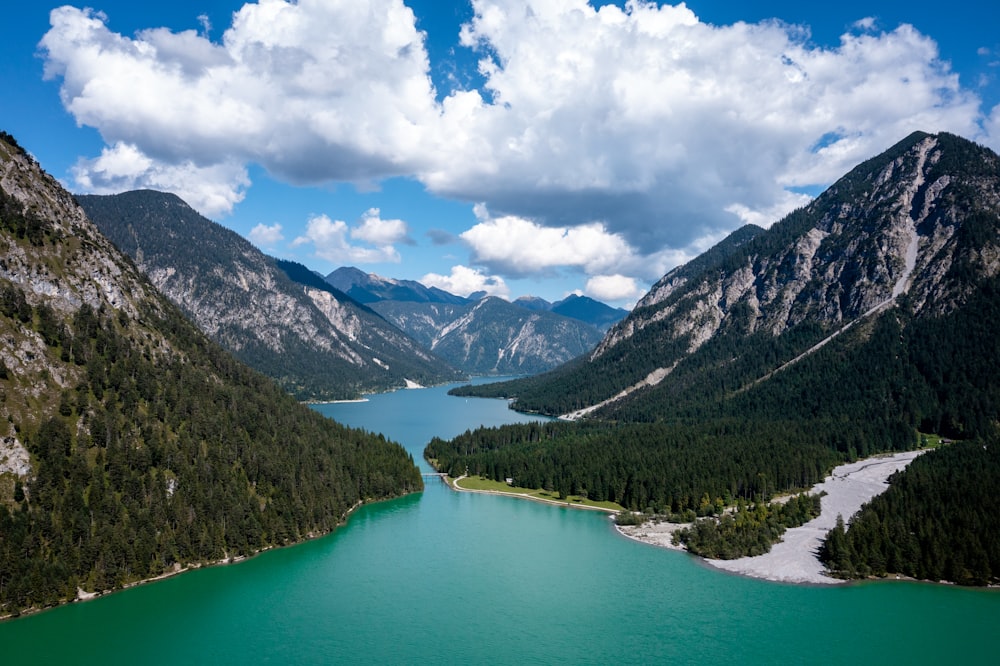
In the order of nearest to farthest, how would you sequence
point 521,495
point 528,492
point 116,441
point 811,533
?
1. point 116,441
2. point 811,533
3. point 521,495
4. point 528,492

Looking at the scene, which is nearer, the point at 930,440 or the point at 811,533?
the point at 811,533

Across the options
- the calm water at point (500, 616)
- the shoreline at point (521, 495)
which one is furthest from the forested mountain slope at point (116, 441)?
the shoreline at point (521, 495)

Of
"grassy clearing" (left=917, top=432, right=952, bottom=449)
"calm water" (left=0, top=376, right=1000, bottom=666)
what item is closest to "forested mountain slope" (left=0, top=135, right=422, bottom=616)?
"calm water" (left=0, top=376, right=1000, bottom=666)

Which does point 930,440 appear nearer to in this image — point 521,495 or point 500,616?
point 521,495

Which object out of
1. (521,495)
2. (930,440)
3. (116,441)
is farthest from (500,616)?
(930,440)

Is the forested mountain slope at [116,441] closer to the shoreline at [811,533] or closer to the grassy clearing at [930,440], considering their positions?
the shoreline at [811,533]

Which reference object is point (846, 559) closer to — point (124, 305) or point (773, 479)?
point (773, 479)
